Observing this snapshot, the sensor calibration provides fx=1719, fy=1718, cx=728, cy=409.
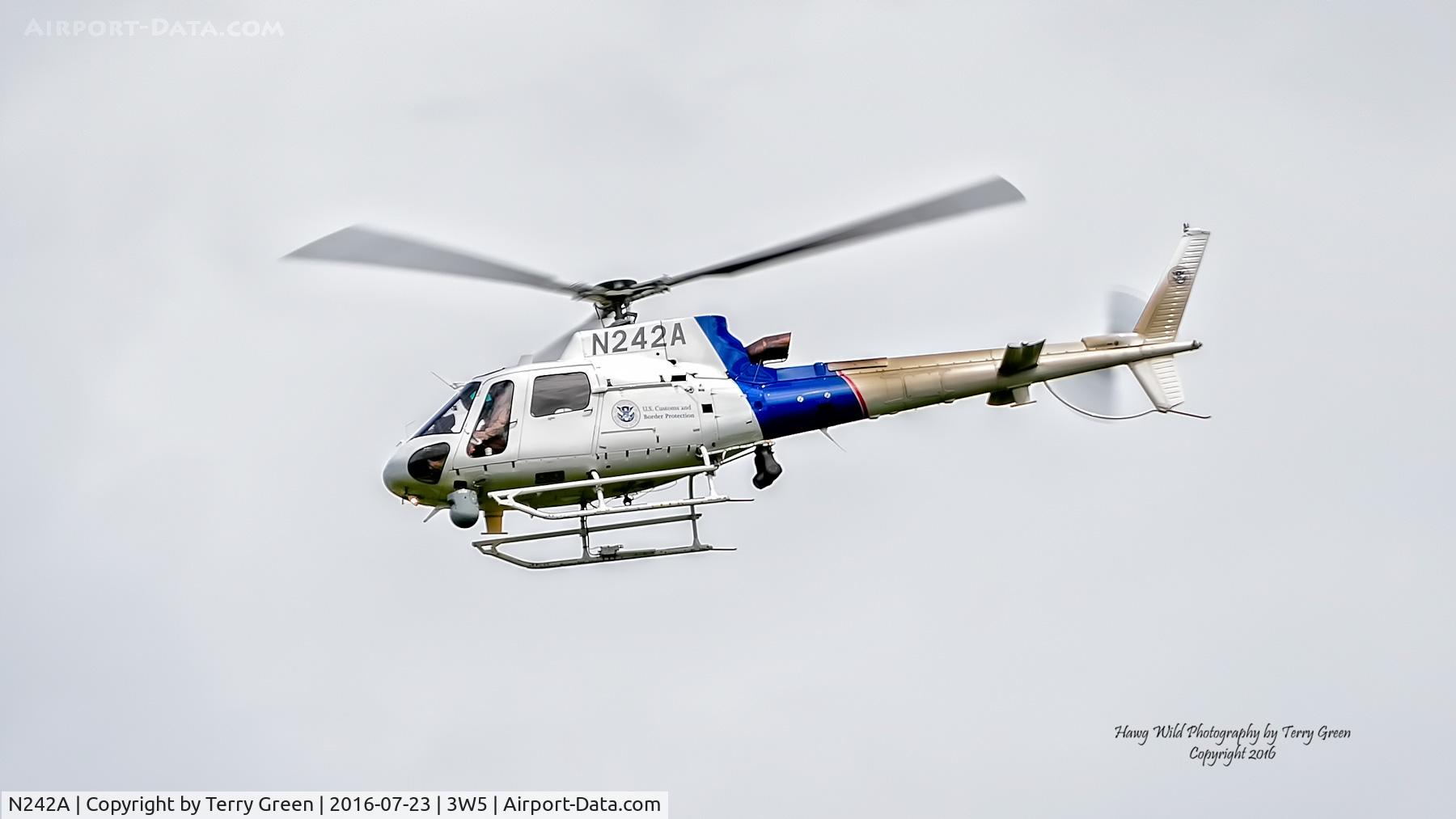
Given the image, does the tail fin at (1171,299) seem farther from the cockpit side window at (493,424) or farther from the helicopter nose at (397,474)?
the helicopter nose at (397,474)

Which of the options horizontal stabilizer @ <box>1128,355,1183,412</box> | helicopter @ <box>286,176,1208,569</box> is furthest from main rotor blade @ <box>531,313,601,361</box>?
horizontal stabilizer @ <box>1128,355,1183,412</box>

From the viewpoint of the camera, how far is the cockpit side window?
16.3 meters

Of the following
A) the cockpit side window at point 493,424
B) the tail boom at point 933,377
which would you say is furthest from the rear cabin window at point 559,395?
the tail boom at point 933,377

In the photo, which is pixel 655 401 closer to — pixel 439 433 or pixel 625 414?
pixel 625 414

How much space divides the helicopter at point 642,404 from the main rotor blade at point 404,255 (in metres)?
0.04

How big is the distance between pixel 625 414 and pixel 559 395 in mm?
667

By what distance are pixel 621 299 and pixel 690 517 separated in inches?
90.1

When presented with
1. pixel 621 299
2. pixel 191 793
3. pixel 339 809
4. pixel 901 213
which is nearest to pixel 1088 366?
pixel 901 213

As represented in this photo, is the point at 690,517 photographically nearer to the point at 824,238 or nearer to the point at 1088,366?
the point at 824,238

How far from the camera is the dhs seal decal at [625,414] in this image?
1647cm

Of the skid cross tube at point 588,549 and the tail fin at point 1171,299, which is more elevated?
the tail fin at point 1171,299

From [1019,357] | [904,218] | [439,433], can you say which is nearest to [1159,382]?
[1019,357]

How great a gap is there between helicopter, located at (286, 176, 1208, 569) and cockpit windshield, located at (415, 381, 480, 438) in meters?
0.02

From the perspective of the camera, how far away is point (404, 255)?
15258 mm
